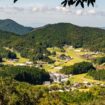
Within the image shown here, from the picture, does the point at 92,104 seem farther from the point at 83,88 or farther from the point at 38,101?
the point at 83,88

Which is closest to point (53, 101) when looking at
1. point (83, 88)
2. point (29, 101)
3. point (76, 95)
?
point (29, 101)

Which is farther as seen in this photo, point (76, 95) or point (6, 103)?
point (76, 95)

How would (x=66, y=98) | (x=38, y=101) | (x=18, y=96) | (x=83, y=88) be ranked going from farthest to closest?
1. (x=83, y=88)
2. (x=66, y=98)
3. (x=38, y=101)
4. (x=18, y=96)

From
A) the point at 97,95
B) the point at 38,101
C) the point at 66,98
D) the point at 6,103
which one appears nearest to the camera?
the point at 6,103

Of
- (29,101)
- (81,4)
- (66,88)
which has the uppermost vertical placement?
(81,4)

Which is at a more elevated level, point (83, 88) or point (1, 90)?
point (1, 90)

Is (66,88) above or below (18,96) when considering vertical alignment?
below

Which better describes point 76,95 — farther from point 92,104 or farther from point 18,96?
point 18,96

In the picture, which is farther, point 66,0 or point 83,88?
point 83,88

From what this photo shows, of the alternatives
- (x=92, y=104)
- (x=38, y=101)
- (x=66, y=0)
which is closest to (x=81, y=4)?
(x=66, y=0)
